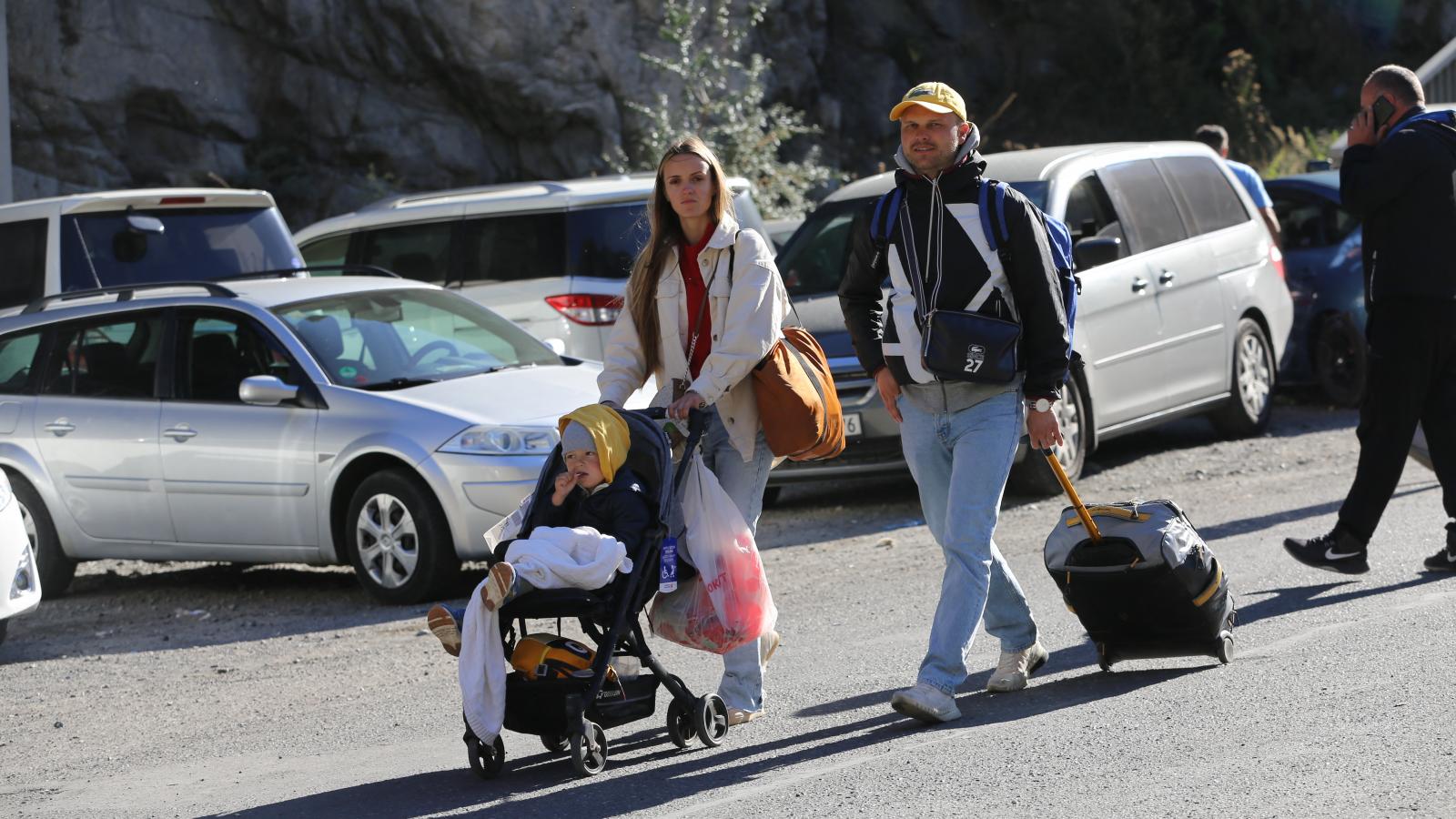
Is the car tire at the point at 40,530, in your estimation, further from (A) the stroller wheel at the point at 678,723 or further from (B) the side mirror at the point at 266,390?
(A) the stroller wheel at the point at 678,723

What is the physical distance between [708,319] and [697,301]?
7 cm

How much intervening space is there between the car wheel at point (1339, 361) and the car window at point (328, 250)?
7.44m

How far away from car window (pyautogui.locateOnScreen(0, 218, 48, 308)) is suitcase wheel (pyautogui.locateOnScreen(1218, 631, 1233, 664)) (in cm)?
806

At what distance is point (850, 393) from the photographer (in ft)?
35.0

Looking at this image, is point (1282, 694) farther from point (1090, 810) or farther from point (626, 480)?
point (626, 480)

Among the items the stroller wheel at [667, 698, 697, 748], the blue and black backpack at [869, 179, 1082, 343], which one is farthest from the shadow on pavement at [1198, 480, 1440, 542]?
the stroller wheel at [667, 698, 697, 748]

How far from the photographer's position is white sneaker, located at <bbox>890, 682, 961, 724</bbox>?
591 centimetres

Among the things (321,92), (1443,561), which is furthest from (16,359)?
(321,92)

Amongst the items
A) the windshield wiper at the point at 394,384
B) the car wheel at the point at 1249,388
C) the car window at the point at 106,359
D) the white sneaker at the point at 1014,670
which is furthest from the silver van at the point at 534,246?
the white sneaker at the point at 1014,670

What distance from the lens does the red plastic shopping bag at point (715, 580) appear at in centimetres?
591

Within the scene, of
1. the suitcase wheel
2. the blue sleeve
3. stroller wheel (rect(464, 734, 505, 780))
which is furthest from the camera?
the blue sleeve

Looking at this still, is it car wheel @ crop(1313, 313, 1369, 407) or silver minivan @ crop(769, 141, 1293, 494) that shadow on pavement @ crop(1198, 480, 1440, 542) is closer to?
silver minivan @ crop(769, 141, 1293, 494)

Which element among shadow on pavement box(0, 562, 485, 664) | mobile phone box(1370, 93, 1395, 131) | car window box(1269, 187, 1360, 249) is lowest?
shadow on pavement box(0, 562, 485, 664)

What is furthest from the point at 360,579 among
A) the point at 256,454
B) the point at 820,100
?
the point at 820,100
